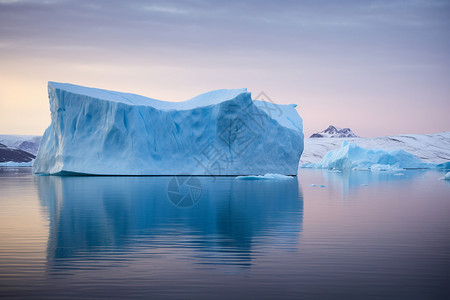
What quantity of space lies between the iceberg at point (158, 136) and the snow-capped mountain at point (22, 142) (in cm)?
6183

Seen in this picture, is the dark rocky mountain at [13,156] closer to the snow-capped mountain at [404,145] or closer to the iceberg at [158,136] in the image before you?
the snow-capped mountain at [404,145]

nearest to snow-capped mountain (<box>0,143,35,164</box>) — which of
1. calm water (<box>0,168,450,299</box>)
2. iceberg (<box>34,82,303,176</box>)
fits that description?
iceberg (<box>34,82,303,176</box>)

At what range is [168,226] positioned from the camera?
6449 mm

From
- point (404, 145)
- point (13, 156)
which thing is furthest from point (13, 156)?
point (404, 145)

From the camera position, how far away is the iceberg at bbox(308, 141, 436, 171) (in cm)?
3497

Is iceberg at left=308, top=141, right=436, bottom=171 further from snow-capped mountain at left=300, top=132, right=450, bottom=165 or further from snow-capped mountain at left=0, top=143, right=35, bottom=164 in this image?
snow-capped mountain at left=0, top=143, right=35, bottom=164

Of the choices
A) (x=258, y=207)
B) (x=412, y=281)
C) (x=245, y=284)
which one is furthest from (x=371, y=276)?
(x=258, y=207)

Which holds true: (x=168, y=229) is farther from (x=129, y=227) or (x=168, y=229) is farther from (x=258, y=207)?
(x=258, y=207)

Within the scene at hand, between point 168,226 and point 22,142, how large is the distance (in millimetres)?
82879

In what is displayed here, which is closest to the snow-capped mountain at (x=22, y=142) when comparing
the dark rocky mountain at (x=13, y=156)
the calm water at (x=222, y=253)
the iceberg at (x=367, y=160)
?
the dark rocky mountain at (x=13, y=156)

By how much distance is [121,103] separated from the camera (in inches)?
807

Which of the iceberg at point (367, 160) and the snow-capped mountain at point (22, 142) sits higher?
the snow-capped mountain at point (22, 142)

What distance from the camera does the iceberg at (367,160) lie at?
34969mm

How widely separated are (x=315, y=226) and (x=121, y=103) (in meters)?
15.5
